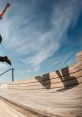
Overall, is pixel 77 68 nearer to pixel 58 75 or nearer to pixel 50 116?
pixel 58 75

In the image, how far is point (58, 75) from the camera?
8.11 m

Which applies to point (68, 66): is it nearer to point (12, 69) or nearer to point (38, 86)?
point (38, 86)

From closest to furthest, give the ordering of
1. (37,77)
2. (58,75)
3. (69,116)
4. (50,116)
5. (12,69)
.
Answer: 1. (69,116)
2. (50,116)
3. (58,75)
4. (37,77)
5. (12,69)

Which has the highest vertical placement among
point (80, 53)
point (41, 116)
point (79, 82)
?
point (80, 53)

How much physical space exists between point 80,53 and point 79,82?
1.19 meters

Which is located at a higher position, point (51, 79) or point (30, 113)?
point (51, 79)

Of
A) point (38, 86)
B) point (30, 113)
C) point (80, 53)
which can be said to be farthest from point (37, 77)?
point (30, 113)

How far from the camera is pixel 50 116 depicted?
2840 mm

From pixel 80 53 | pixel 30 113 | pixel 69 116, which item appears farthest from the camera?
pixel 80 53

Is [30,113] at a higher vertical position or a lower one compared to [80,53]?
lower

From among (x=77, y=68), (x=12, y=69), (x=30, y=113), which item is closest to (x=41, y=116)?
(x=30, y=113)

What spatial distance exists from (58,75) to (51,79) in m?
0.80

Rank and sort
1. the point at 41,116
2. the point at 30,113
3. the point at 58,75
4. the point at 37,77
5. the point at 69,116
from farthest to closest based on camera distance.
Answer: the point at 37,77, the point at 58,75, the point at 30,113, the point at 41,116, the point at 69,116

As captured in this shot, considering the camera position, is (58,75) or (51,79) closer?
(58,75)
